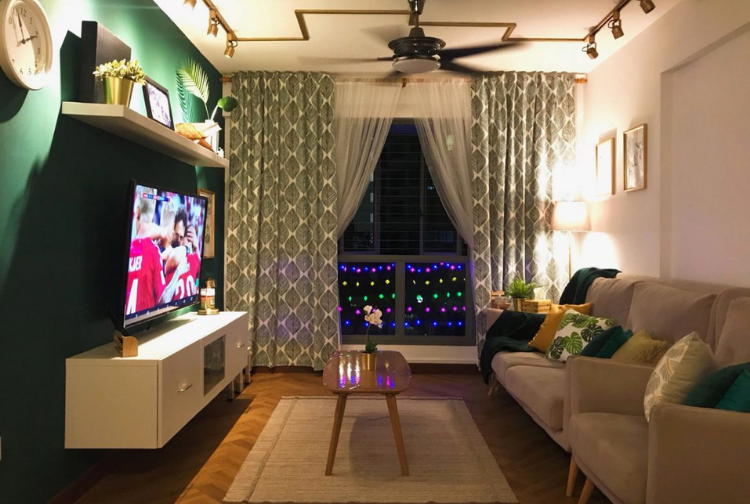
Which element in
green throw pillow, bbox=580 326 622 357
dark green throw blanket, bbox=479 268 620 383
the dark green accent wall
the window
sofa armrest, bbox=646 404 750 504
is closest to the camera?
sofa armrest, bbox=646 404 750 504

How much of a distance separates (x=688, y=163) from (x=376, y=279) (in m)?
2.93

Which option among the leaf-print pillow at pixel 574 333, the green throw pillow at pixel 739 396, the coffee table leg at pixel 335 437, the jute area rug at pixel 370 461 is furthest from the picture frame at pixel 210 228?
the green throw pillow at pixel 739 396

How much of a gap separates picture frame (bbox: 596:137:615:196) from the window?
137 centimetres

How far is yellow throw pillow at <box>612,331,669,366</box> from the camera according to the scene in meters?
2.75

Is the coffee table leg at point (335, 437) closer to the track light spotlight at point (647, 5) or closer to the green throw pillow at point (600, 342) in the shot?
the green throw pillow at point (600, 342)

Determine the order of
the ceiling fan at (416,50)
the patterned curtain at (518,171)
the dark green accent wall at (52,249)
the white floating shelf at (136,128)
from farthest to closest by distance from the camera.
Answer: the patterned curtain at (518,171)
the ceiling fan at (416,50)
the white floating shelf at (136,128)
the dark green accent wall at (52,249)

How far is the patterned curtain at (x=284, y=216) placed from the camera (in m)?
5.00

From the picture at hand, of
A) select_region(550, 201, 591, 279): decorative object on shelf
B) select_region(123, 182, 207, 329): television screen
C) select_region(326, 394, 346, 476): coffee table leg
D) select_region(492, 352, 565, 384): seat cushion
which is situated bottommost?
select_region(326, 394, 346, 476): coffee table leg

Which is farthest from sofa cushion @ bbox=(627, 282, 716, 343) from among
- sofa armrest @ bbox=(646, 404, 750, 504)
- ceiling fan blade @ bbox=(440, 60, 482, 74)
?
ceiling fan blade @ bbox=(440, 60, 482, 74)

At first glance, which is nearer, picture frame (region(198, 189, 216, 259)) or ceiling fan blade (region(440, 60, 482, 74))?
picture frame (region(198, 189, 216, 259))

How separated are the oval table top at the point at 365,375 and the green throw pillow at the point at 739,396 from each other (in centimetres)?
137

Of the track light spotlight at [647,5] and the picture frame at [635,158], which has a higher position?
the track light spotlight at [647,5]

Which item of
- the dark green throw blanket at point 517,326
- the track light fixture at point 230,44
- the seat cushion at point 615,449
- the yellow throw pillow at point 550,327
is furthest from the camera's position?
the dark green throw blanket at point 517,326

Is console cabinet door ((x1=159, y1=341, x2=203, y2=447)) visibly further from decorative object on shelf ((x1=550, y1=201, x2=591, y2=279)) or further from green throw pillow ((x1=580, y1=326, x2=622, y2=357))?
decorative object on shelf ((x1=550, y1=201, x2=591, y2=279))
